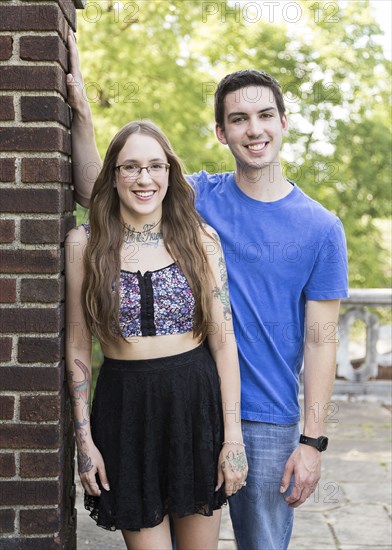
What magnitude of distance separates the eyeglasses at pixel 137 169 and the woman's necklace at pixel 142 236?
0.56 feet

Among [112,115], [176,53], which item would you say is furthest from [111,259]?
[176,53]

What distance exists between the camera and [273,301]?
9.20 feet

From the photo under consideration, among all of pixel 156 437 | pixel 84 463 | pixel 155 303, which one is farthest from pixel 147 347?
pixel 84 463

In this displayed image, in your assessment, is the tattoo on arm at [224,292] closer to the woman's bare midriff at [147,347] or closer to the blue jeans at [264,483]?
the woman's bare midriff at [147,347]

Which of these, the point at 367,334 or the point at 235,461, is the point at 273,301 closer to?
the point at 235,461

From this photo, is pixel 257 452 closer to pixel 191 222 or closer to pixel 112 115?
pixel 191 222

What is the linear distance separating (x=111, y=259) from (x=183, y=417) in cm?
55

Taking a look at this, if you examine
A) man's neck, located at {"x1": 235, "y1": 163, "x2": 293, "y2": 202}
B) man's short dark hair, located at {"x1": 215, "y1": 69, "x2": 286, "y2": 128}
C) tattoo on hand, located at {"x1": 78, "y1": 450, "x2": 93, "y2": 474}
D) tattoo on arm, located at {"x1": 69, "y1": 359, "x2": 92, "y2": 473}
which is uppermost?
man's short dark hair, located at {"x1": 215, "y1": 69, "x2": 286, "y2": 128}

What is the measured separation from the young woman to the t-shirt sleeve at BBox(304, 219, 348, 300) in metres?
0.32

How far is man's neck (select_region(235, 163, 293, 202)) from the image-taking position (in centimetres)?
286

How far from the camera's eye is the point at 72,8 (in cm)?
292

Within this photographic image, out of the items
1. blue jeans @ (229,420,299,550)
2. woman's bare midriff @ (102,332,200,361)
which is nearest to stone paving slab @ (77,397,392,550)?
blue jeans @ (229,420,299,550)

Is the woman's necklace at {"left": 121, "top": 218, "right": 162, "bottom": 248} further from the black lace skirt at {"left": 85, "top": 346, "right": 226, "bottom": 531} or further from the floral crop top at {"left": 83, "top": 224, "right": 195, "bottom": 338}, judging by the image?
the black lace skirt at {"left": 85, "top": 346, "right": 226, "bottom": 531}

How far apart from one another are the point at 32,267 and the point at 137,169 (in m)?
0.46
